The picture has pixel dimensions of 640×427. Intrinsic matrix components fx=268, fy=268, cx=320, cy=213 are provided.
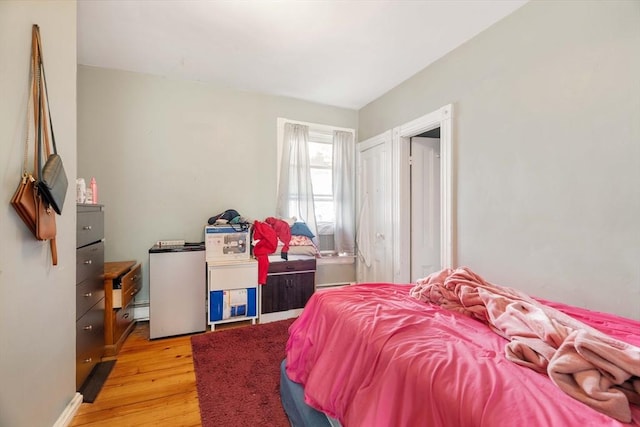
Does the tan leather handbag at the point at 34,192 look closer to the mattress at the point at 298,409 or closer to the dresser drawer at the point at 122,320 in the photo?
the dresser drawer at the point at 122,320

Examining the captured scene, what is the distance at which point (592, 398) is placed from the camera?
2.22 ft

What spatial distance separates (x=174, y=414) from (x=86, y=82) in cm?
316

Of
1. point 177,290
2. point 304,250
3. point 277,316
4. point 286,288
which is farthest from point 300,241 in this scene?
point 177,290

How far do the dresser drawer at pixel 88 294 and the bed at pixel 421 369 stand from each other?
142 cm

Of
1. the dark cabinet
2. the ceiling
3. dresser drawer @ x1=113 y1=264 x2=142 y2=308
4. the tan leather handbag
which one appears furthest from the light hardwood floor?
the ceiling

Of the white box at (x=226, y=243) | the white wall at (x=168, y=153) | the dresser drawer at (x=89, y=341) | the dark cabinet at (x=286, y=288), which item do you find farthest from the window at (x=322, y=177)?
the dresser drawer at (x=89, y=341)

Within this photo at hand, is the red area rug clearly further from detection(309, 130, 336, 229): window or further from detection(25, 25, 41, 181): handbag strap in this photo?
detection(25, 25, 41, 181): handbag strap

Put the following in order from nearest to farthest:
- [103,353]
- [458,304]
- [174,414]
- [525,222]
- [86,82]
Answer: [458,304]
[174,414]
[525,222]
[103,353]
[86,82]

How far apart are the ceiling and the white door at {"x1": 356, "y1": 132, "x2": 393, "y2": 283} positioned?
80 cm

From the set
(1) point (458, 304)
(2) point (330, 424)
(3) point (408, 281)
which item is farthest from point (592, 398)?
(3) point (408, 281)

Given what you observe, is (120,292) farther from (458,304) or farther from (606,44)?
(606,44)

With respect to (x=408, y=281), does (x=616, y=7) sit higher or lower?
higher

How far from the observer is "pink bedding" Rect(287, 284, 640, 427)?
26.9 inches

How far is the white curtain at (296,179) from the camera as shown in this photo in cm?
343
